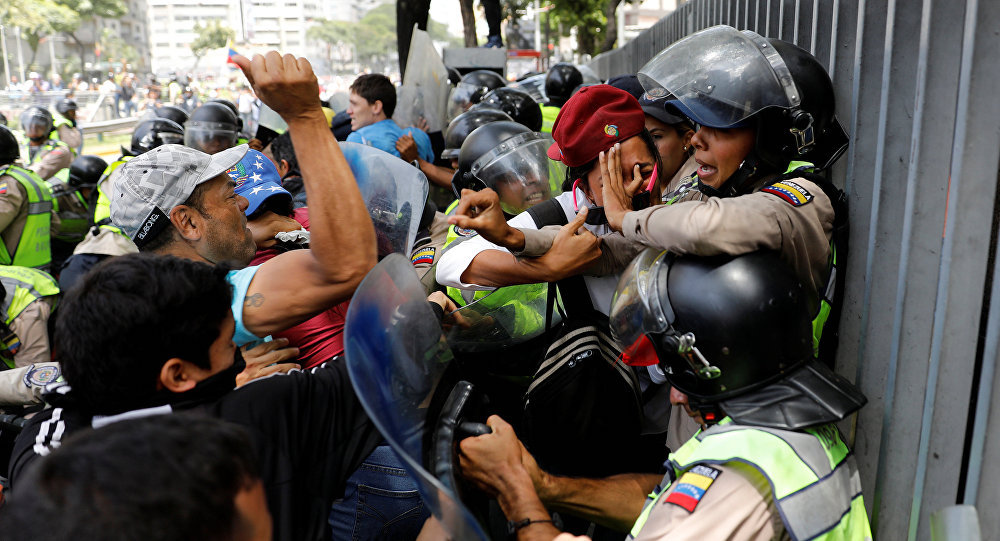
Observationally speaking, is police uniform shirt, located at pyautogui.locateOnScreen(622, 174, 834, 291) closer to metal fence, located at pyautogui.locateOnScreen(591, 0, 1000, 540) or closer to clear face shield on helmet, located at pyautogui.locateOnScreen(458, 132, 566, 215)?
metal fence, located at pyautogui.locateOnScreen(591, 0, 1000, 540)

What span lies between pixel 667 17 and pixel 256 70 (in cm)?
656

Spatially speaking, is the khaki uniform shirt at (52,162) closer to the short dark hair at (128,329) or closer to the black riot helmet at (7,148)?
the black riot helmet at (7,148)

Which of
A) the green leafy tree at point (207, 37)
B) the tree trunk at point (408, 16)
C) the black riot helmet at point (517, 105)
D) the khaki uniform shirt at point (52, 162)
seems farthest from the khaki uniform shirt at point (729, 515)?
the green leafy tree at point (207, 37)

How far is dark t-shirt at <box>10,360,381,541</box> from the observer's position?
1.54m

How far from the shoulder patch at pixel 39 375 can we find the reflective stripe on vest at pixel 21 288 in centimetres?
121

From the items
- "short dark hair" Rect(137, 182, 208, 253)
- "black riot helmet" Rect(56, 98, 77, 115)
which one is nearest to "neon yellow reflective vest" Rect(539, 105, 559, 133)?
"short dark hair" Rect(137, 182, 208, 253)

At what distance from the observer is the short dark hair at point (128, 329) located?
1.45 metres

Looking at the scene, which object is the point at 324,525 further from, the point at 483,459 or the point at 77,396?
the point at 77,396

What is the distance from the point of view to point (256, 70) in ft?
6.10

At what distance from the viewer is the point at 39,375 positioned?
2877 millimetres

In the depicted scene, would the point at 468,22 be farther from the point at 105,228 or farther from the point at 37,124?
the point at 105,228

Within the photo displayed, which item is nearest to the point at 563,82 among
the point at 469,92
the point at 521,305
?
the point at 469,92

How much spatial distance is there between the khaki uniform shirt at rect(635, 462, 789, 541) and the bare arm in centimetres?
97

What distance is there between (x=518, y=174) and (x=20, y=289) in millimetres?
2799
